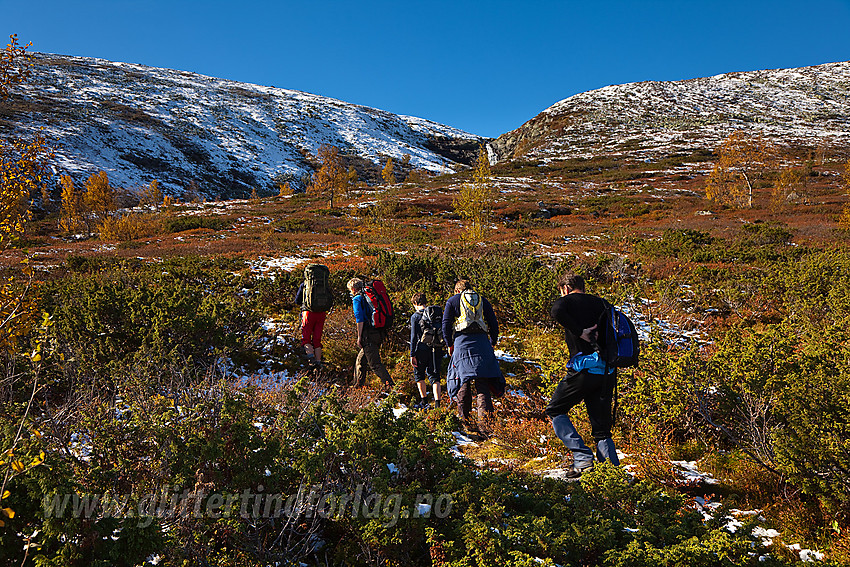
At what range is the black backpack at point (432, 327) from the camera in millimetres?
5266

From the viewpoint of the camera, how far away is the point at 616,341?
350cm

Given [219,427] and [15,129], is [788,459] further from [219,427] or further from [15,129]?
[15,129]

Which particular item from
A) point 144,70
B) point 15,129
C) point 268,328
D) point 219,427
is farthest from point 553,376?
point 144,70

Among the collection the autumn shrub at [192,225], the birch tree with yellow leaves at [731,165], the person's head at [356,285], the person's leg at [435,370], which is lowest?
the person's leg at [435,370]

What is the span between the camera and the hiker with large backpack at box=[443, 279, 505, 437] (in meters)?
4.73

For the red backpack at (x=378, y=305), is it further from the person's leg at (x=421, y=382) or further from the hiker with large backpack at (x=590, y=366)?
the hiker with large backpack at (x=590, y=366)

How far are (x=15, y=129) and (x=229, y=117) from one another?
52.6 meters

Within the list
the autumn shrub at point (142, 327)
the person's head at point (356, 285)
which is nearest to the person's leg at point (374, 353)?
the person's head at point (356, 285)

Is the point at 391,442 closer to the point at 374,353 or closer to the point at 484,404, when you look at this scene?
the point at 484,404

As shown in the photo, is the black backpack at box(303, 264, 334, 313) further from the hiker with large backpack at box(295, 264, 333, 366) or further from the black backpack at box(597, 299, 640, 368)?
the black backpack at box(597, 299, 640, 368)

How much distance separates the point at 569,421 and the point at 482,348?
4.59 ft

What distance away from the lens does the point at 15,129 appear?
207 ft

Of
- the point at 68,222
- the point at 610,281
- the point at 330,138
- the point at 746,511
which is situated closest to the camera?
the point at 746,511

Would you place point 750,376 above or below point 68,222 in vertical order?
below
